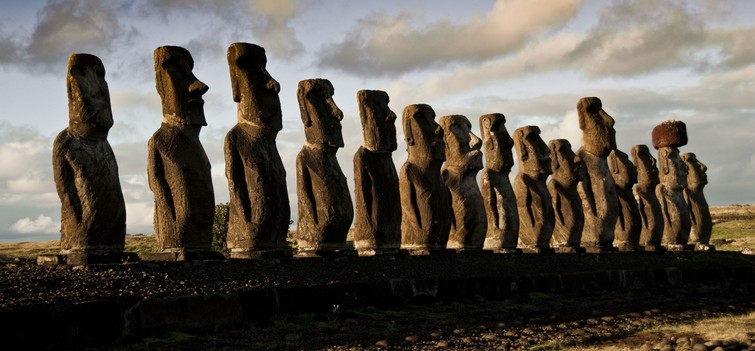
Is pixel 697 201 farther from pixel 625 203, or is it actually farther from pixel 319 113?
pixel 319 113

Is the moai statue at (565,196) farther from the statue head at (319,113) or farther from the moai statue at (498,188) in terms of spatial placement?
the statue head at (319,113)

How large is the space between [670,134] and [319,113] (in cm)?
1470

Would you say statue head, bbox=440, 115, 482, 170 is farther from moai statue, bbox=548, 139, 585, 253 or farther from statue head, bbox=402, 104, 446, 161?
moai statue, bbox=548, 139, 585, 253

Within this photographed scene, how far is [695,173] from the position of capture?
2728 centimetres

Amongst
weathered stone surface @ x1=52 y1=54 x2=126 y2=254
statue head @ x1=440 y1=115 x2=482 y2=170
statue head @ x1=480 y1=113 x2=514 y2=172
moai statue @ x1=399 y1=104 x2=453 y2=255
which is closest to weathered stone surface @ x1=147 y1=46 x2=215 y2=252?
weathered stone surface @ x1=52 y1=54 x2=126 y2=254

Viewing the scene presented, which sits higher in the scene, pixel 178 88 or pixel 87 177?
pixel 178 88

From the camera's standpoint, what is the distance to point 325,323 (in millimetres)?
9617

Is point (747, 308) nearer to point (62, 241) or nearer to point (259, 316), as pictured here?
point (259, 316)

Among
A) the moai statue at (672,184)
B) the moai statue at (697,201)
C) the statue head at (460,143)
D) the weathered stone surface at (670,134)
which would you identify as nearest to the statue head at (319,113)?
the statue head at (460,143)

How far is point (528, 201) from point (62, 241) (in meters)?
11.2

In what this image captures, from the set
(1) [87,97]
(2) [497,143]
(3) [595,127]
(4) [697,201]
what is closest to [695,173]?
(4) [697,201]

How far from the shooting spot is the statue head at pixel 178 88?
12031 millimetres

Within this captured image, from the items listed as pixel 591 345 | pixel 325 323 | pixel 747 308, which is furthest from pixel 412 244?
pixel 591 345

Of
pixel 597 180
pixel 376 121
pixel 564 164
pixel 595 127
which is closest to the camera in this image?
pixel 376 121
